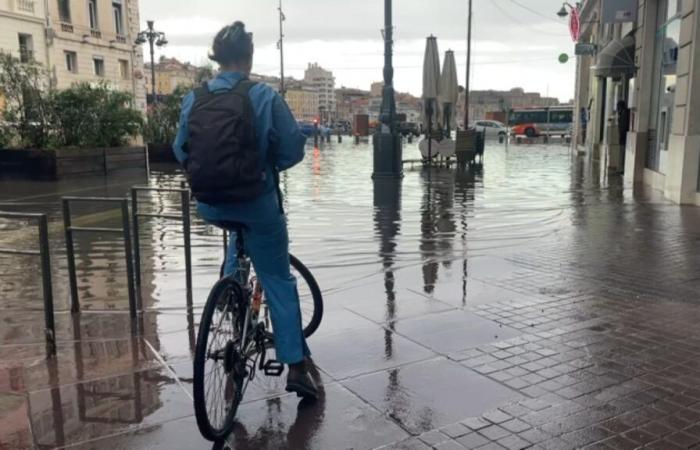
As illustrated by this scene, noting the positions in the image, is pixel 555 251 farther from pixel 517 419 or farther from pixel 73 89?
pixel 73 89

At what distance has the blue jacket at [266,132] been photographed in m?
3.06

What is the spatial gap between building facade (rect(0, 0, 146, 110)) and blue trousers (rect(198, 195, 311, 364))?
32894 millimetres

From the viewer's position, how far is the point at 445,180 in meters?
15.7

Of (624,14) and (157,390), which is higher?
(624,14)

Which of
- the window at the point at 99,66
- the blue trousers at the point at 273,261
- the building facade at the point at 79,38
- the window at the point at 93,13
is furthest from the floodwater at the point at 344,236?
the window at the point at 93,13

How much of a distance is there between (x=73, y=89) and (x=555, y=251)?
52.4 ft

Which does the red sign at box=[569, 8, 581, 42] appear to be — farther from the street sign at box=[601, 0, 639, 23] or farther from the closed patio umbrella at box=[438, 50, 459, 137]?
the street sign at box=[601, 0, 639, 23]

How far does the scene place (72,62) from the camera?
41.4 m

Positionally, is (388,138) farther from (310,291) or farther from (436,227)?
(310,291)

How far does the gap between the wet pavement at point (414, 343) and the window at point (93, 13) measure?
126 ft

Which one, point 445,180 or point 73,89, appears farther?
point 73,89

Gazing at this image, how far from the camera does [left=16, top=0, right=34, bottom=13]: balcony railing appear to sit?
3575 centimetres

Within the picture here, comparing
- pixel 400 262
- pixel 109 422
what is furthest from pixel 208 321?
pixel 400 262

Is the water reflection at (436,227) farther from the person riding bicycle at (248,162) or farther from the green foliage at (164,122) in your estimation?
the green foliage at (164,122)
